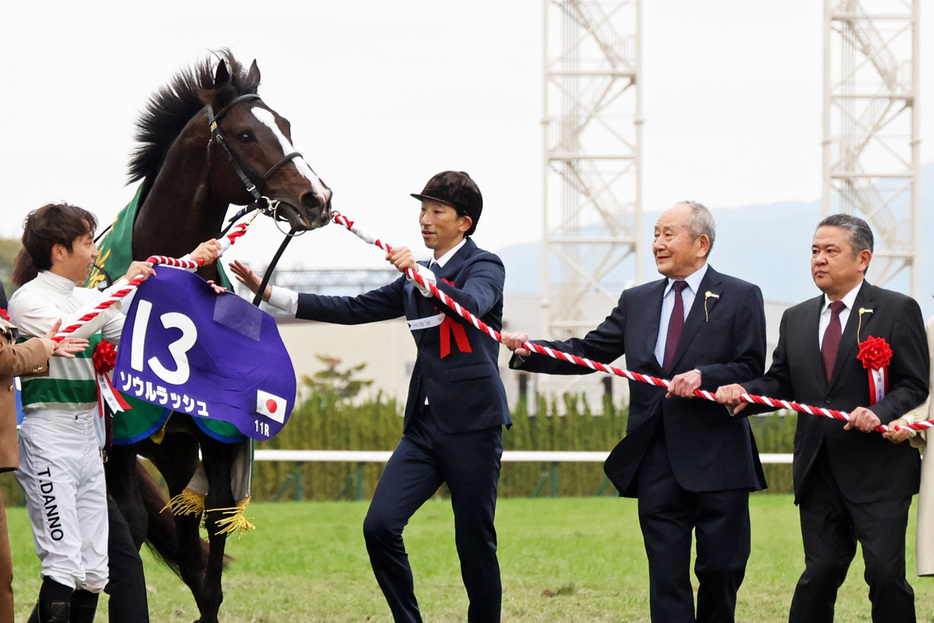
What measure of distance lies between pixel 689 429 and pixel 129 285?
198 cm

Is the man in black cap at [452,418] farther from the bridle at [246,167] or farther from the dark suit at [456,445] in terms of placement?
the bridle at [246,167]

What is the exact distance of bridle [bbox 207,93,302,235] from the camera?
155 inches

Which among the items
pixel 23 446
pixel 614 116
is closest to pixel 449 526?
pixel 23 446

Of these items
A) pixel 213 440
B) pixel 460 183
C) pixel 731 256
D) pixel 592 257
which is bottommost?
pixel 213 440

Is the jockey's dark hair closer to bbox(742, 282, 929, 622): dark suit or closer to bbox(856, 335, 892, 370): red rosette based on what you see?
bbox(742, 282, 929, 622): dark suit

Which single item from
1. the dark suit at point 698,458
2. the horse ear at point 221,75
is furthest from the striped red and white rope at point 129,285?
the dark suit at point 698,458

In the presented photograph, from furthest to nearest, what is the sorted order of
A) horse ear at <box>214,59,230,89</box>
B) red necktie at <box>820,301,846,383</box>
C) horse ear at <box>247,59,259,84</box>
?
horse ear at <box>247,59,259,84</box> → horse ear at <box>214,59,230,89</box> → red necktie at <box>820,301,846,383</box>

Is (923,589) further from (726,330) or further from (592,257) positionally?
(592,257)

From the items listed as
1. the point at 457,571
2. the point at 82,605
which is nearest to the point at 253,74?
the point at 82,605

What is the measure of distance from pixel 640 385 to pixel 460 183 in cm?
100

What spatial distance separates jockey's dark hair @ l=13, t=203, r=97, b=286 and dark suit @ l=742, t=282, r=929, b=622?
91.7 inches

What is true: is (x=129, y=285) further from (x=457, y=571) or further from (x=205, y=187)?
(x=457, y=571)

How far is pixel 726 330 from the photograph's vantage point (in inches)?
158

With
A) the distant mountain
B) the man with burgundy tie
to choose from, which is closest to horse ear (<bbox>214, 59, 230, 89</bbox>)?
the man with burgundy tie
